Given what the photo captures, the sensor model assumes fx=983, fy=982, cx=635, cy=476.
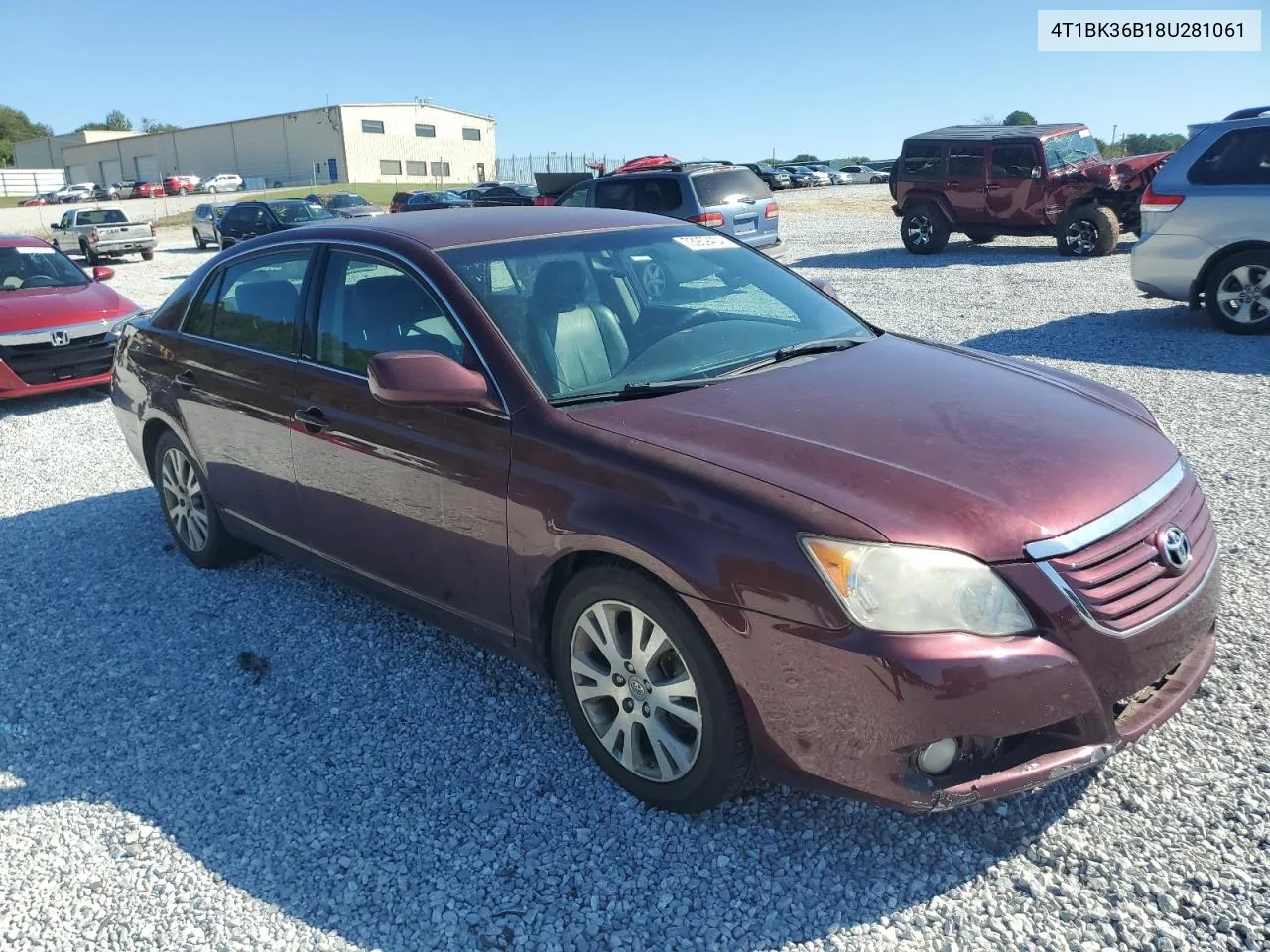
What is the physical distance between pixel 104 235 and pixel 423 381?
88.0 ft

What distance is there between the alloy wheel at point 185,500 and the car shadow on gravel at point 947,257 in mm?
13739

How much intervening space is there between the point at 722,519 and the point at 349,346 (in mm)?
1902

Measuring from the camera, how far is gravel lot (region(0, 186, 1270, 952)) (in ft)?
8.19

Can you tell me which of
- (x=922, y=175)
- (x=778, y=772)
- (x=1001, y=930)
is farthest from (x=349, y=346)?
(x=922, y=175)

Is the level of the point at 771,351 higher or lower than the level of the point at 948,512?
higher

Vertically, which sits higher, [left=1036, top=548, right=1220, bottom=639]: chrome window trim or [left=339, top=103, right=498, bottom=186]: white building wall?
[left=339, top=103, right=498, bottom=186]: white building wall

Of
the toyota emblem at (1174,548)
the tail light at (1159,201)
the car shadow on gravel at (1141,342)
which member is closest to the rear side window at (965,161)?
the car shadow on gravel at (1141,342)

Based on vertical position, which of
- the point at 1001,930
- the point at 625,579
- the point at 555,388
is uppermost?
the point at 555,388

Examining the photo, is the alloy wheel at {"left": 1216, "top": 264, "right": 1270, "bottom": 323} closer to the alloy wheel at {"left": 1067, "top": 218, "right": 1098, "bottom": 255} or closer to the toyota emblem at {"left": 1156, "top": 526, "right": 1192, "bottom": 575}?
the alloy wheel at {"left": 1067, "top": 218, "right": 1098, "bottom": 255}

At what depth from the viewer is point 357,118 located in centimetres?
7544

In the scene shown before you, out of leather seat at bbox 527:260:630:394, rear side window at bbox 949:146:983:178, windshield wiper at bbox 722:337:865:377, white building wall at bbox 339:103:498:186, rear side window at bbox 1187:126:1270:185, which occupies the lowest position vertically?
windshield wiper at bbox 722:337:865:377

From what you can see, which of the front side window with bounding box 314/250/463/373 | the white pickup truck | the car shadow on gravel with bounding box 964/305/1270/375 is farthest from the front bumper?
the white pickup truck

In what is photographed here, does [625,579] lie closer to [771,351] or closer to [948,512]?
[948,512]

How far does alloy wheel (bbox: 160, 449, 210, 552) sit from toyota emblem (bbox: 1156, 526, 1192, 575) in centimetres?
405
